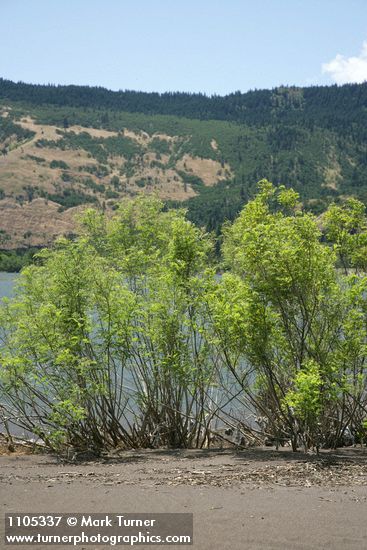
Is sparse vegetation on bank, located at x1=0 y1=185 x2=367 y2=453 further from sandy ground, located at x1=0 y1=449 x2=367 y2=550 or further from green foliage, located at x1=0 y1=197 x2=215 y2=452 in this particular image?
sandy ground, located at x1=0 y1=449 x2=367 y2=550

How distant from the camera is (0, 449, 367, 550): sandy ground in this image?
21.9 feet

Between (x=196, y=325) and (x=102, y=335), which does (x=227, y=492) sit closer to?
(x=196, y=325)

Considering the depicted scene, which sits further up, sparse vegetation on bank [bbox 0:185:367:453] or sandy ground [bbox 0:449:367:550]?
sparse vegetation on bank [bbox 0:185:367:453]

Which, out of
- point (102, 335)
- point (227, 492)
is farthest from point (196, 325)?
point (227, 492)

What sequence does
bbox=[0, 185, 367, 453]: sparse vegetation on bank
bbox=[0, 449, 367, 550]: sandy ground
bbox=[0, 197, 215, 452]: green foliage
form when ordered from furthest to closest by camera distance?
bbox=[0, 197, 215, 452]: green foliage
bbox=[0, 185, 367, 453]: sparse vegetation on bank
bbox=[0, 449, 367, 550]: sandy ground

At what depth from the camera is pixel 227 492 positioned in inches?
341

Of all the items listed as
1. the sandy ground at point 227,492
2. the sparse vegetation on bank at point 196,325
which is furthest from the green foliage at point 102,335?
the sandy ground at point 227,492

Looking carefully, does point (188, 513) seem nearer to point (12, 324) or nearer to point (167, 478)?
point (167, 478)

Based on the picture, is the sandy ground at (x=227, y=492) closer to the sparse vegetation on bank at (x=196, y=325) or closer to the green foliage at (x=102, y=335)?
the sparse vegetation on bank at (x=196, y=325)

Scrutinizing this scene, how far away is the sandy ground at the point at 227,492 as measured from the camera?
668 cm

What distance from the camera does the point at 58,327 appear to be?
40.4 feet

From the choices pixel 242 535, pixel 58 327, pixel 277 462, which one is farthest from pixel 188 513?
pixel 58 327

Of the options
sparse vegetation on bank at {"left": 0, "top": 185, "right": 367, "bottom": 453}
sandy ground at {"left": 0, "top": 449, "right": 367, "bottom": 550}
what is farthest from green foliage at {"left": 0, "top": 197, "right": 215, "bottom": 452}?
sandy ground at {"left": 0, "top": 449, "right": 367, "bottom": 550}

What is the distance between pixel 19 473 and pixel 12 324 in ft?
11.9
